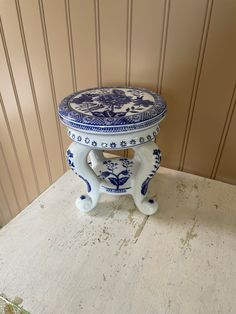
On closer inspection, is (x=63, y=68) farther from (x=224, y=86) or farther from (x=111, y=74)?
(x=224, y=86)

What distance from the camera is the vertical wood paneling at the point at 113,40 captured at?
0.53 m

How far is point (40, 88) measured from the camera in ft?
2.39

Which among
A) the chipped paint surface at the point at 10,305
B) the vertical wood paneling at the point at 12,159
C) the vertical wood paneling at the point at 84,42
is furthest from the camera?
the vertical wood paneling at the point at 12,159

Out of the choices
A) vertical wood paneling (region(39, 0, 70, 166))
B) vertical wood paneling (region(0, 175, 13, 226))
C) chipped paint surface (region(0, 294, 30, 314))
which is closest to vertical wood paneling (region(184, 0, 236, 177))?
vertical wood paneling (region(39, 0, 70, 166))

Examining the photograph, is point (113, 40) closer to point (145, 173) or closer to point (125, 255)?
point (145, 173)

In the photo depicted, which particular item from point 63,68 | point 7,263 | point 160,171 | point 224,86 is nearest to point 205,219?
point 160,171

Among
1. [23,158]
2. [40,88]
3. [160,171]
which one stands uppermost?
[40,88]

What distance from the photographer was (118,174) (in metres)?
0.52

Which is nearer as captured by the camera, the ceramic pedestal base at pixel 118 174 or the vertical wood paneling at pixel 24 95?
the ceramic pedestal base at pixel 118 174

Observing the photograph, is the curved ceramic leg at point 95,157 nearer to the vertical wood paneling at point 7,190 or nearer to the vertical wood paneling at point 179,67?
the vertical wood paneling at point 179,67

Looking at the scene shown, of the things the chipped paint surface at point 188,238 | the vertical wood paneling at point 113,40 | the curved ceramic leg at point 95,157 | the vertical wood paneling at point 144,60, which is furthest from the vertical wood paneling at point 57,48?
the chipped paint surface at point 188,238

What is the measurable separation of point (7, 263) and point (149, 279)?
0.25 metres

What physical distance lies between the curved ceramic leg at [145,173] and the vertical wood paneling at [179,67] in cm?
17

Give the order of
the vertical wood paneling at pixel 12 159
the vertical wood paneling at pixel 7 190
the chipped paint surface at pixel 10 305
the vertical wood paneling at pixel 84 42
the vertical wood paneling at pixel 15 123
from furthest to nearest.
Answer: the vertical wood paneling at pixel 7 190 → the vertical wood paneling at pixel 12 159 → the vertical wood paneling at pixel 15 123 → the vertical wood paneling at pixel 84 42 → the chipped paint surface at pixel 10 305
